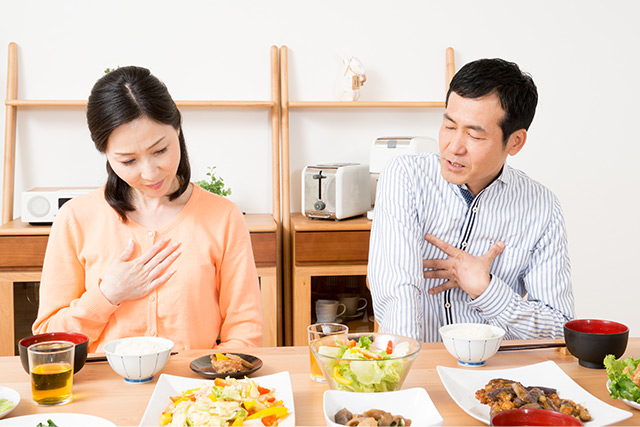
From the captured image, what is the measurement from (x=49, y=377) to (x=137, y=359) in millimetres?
158

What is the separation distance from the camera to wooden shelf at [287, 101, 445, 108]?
3332 mm

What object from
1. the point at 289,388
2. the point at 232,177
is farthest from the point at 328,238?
the point at 289,388

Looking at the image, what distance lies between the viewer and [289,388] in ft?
3.93

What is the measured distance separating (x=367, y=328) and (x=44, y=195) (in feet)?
5.46

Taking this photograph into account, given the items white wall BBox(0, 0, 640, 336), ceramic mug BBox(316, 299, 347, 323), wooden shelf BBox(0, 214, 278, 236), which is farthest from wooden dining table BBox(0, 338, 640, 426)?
white wall BBox(0, 0, 640, 336)

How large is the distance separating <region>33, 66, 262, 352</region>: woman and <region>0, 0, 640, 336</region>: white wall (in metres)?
1.71

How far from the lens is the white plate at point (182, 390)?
1078 mm

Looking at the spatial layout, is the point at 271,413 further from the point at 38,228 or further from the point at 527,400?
the point at 38,228

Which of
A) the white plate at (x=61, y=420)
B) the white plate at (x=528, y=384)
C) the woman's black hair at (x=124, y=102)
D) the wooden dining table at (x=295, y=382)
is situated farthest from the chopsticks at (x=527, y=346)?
the woman's black hair at (x=124, y=102)

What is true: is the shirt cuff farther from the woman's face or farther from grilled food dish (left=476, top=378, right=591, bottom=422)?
the woman's face

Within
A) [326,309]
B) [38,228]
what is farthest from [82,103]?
[326,309]

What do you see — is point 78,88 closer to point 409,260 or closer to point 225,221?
point 225,221

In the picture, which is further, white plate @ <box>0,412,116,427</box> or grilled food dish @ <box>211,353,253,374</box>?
grilled food dish @ <box>211,353,253,374</box>

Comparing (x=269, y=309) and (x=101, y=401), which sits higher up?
(x=101, y=401)
